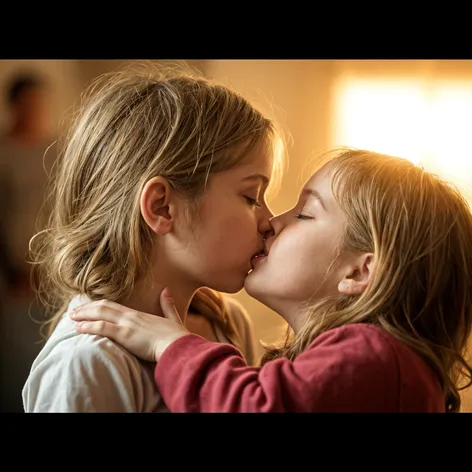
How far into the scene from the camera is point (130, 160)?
129 cm

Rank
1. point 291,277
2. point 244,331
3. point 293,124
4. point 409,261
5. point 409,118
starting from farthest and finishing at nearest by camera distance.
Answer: point 293,124 → point 409,118 → point 244,331 → point 291,277 → point 409,261

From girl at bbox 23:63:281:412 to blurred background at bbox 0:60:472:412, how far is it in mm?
1700

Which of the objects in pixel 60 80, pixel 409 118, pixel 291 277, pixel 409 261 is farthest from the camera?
pixel 60 80

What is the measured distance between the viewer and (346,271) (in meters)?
1.25

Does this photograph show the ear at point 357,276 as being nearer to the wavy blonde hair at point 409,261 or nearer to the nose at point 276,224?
the wavy blonde hair at point 409,261

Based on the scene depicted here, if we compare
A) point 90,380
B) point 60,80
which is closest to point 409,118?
point 60,80

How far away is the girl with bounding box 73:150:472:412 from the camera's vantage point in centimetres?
107

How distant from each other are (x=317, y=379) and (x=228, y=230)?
0.37 m

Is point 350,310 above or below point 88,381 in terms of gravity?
above

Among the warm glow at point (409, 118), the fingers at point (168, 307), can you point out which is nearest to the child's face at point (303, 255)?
the fingers at point (168, 307)

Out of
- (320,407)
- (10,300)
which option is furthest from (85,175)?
(10,300)

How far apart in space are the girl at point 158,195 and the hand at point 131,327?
0.04 metres

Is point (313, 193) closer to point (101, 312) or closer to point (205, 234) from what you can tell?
point (205, 234)

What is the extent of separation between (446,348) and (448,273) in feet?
0.42
